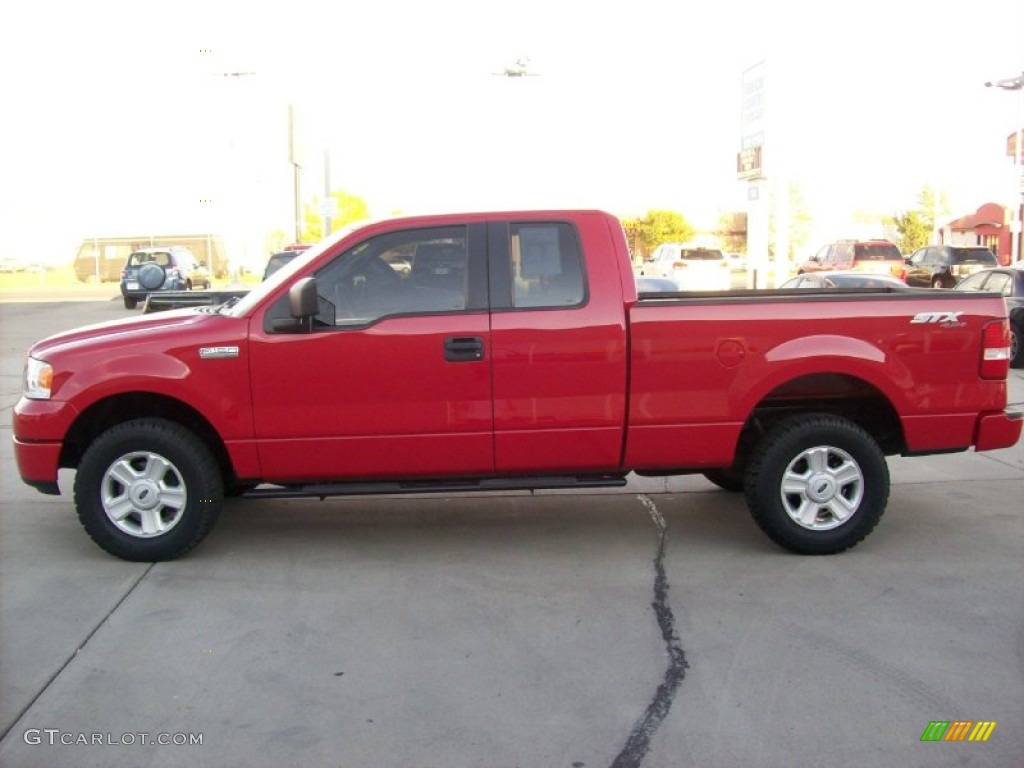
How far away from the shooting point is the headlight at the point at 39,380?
5.51m

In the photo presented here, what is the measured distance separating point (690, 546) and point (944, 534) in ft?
5.24

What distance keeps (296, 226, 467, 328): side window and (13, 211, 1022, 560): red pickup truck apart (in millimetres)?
11

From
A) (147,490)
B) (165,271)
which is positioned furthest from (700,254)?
(147,490)

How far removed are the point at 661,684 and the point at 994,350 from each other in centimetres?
300

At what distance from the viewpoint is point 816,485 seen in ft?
18.5

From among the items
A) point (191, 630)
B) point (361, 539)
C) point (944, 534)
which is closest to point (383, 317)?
point (361, 539)

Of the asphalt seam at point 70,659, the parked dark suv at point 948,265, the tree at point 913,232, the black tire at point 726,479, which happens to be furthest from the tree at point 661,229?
the asphalt seam at point 70,659

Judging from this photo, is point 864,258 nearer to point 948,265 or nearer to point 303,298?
point 948,265

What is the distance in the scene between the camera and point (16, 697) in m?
4.01

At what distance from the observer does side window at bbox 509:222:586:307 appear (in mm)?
5539

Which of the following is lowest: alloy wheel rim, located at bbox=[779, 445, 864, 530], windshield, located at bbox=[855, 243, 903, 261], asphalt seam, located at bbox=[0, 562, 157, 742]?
asphalt seam, located at bbox=[0, 562, 157, 742]

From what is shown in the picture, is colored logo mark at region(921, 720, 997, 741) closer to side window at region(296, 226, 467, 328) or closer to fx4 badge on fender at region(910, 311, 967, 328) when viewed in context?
fx4 badge on fender at region(910, 311, 967, 328)

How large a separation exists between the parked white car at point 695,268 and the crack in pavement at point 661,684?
19941 millimetres

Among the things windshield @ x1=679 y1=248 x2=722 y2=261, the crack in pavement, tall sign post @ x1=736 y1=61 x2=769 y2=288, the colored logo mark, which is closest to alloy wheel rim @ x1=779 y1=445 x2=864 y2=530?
the crack in pavement
